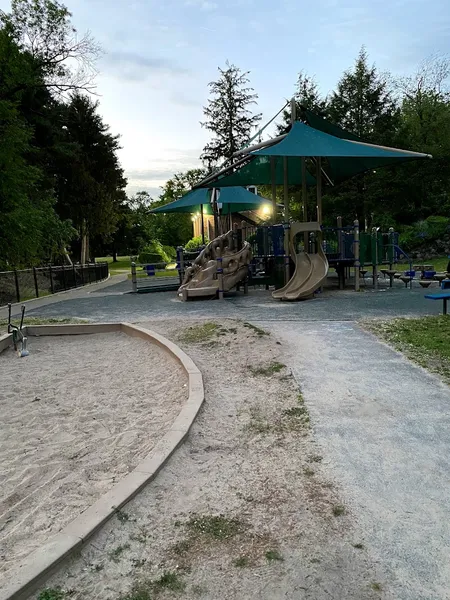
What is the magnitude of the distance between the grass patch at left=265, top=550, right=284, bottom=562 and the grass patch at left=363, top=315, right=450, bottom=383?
3.37 m

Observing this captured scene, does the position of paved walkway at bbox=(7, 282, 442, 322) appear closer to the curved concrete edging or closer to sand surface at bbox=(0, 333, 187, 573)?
sand surface at bbox=(0, 333, 187, 573)

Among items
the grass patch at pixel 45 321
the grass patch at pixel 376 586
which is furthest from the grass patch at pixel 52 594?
the grass patch at pixel 45 321

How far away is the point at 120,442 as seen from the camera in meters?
4.02

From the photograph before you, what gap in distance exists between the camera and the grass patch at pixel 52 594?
2.02 metres

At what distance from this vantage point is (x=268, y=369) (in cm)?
567

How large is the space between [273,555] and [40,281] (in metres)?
17.6

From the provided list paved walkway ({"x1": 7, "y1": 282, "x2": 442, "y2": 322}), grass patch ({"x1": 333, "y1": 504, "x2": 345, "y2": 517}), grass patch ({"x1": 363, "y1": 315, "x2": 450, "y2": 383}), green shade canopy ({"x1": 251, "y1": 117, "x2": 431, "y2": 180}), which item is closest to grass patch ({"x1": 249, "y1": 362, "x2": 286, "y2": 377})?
grass patch ({"x1": 363, "y1": 315, "x2": 450, "y2": 383})

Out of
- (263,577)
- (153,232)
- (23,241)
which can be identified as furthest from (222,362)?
(153,232)

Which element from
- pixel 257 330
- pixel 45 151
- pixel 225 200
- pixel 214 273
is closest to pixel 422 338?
pixel 257 330

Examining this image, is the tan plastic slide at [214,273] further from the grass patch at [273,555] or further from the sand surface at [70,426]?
the grass patch at [273,555]

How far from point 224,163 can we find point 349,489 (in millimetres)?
40035

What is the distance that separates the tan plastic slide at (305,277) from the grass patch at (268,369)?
20.5ft

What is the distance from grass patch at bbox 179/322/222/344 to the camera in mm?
7642

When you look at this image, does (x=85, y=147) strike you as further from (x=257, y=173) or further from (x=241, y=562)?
(x=241, y=562)
